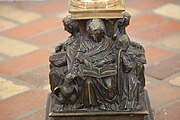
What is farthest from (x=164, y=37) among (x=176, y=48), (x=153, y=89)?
(x=153, y=89)

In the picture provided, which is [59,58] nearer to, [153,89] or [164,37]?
[153,89]

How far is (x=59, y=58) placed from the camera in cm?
273

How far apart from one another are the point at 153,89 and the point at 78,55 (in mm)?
805

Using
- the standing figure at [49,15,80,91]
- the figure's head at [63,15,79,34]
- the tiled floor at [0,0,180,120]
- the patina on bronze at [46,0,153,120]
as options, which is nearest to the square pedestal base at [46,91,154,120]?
the patina on bronze at [46,0,153,120]

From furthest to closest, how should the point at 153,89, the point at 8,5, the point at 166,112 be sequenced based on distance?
1. the point at 8,5
2. the point at 153,89
3. the point at 166,112

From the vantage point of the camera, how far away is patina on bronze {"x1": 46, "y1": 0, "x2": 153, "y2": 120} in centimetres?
259

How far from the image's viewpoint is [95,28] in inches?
100

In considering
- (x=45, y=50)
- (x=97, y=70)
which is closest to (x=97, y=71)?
(x=97, y=70)

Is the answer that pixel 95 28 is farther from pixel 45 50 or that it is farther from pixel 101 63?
pixel 45 50

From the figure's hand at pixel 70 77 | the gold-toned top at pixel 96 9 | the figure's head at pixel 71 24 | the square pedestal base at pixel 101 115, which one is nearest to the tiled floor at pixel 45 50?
the square pedestal base at pixel 101 115

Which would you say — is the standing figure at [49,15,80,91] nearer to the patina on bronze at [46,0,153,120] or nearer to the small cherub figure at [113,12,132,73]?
the patina on bronze at [46,0,153,120]

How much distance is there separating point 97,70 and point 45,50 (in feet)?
4.18

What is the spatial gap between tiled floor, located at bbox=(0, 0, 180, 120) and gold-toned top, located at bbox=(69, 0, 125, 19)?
28.0 inches

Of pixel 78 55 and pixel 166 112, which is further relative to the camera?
pixel 166 112
